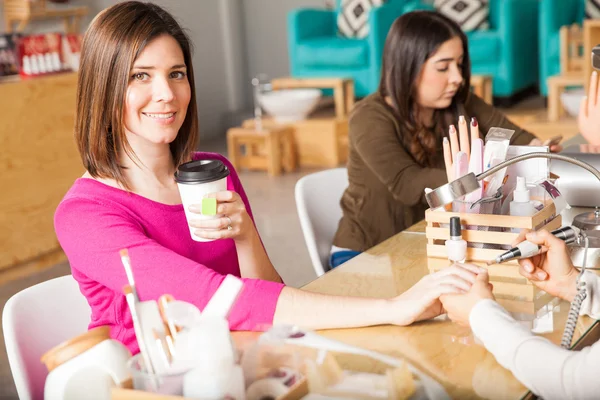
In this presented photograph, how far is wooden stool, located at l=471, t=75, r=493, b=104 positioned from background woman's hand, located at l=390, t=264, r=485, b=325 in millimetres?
4066

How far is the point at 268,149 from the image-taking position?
5.38m

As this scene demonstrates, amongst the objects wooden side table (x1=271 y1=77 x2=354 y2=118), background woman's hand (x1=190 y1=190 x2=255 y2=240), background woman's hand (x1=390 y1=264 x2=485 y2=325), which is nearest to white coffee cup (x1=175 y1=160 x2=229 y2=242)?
background woman's hand (x1=190 y1=190 x2=255 y2=240)

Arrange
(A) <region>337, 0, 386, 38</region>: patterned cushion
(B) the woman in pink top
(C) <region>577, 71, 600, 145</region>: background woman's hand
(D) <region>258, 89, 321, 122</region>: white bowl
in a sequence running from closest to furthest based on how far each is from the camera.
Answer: (B) the woman in pink top
(C) <region>577, 71, 600, 145</region>: background woman's hand
(D) <region>258, 89, 321, 122</region>: white bowl
(A) <region>337, 0, 386, 38</region>: patterned cushion

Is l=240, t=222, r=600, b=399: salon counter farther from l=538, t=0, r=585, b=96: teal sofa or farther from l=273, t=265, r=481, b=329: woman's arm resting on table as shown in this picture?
l=538, t=0, r=585, b=96: teal sofa

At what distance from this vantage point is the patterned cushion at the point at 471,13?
5762 millimetres

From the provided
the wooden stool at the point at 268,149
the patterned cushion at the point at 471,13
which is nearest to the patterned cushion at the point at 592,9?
the patterned cushion at the point at 471,13

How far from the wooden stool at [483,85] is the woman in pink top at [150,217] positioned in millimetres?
3865

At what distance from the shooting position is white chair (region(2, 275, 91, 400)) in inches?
55.4

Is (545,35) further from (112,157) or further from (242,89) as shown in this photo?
(112,157)

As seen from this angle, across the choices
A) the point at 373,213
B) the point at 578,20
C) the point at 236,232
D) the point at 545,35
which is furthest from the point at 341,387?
the point at 578,20

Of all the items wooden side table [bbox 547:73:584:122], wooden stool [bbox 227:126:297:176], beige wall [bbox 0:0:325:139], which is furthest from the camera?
beige wall [bbox 0:0:325:139]

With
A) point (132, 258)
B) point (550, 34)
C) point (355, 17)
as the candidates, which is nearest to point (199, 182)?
point (132, 258)

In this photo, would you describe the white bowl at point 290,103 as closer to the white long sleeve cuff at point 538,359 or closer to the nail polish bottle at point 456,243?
the nail polish bottle at point 456,243

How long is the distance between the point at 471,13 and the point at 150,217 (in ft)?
15.4
